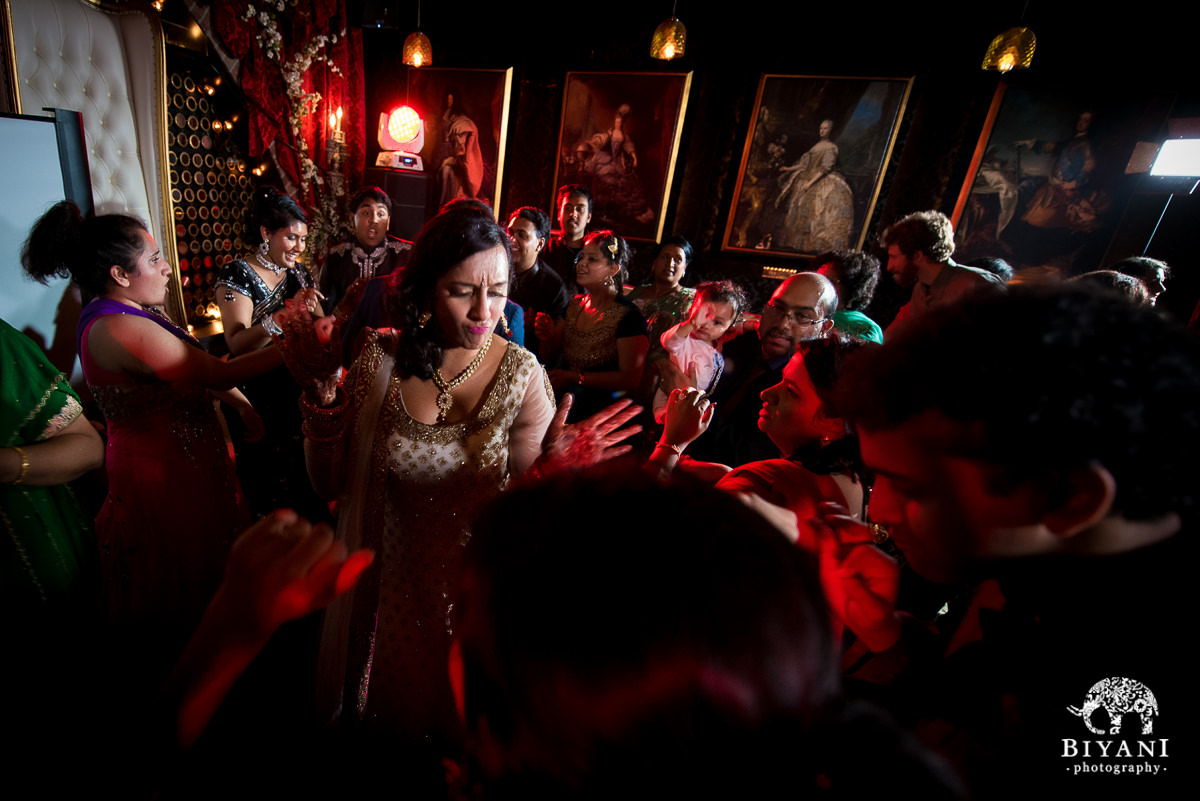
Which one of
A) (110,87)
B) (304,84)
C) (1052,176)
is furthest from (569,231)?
(1052,176)

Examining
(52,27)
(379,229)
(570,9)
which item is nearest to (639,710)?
(379,229)

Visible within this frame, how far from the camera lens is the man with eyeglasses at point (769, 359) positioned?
2328mm

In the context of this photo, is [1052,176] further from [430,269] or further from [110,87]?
[110,87]

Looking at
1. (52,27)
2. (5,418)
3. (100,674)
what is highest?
(52,27)

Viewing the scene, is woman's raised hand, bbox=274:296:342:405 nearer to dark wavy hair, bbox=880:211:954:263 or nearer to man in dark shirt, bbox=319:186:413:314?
man in dark shirt, bbox=319:186:413:314

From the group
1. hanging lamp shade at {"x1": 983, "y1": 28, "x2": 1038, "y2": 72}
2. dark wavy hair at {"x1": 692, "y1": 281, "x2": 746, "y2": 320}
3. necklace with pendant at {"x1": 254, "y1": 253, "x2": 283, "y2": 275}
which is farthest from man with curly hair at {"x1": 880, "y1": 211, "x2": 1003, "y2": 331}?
necklace with pendant at {"x1": 254, "y1": 253, "x2": 283, "y2": 275}

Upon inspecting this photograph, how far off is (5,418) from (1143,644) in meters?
2.64

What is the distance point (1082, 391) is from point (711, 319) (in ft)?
7.41

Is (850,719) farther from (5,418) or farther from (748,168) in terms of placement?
(748,168)

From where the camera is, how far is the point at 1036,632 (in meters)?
0.80

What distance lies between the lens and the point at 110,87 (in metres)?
3.78

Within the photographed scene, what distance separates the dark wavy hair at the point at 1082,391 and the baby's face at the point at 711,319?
213 centimetres

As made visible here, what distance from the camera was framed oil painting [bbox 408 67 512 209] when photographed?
18.8 ft

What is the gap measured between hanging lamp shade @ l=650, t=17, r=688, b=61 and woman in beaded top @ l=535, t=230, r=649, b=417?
6.65 ft
